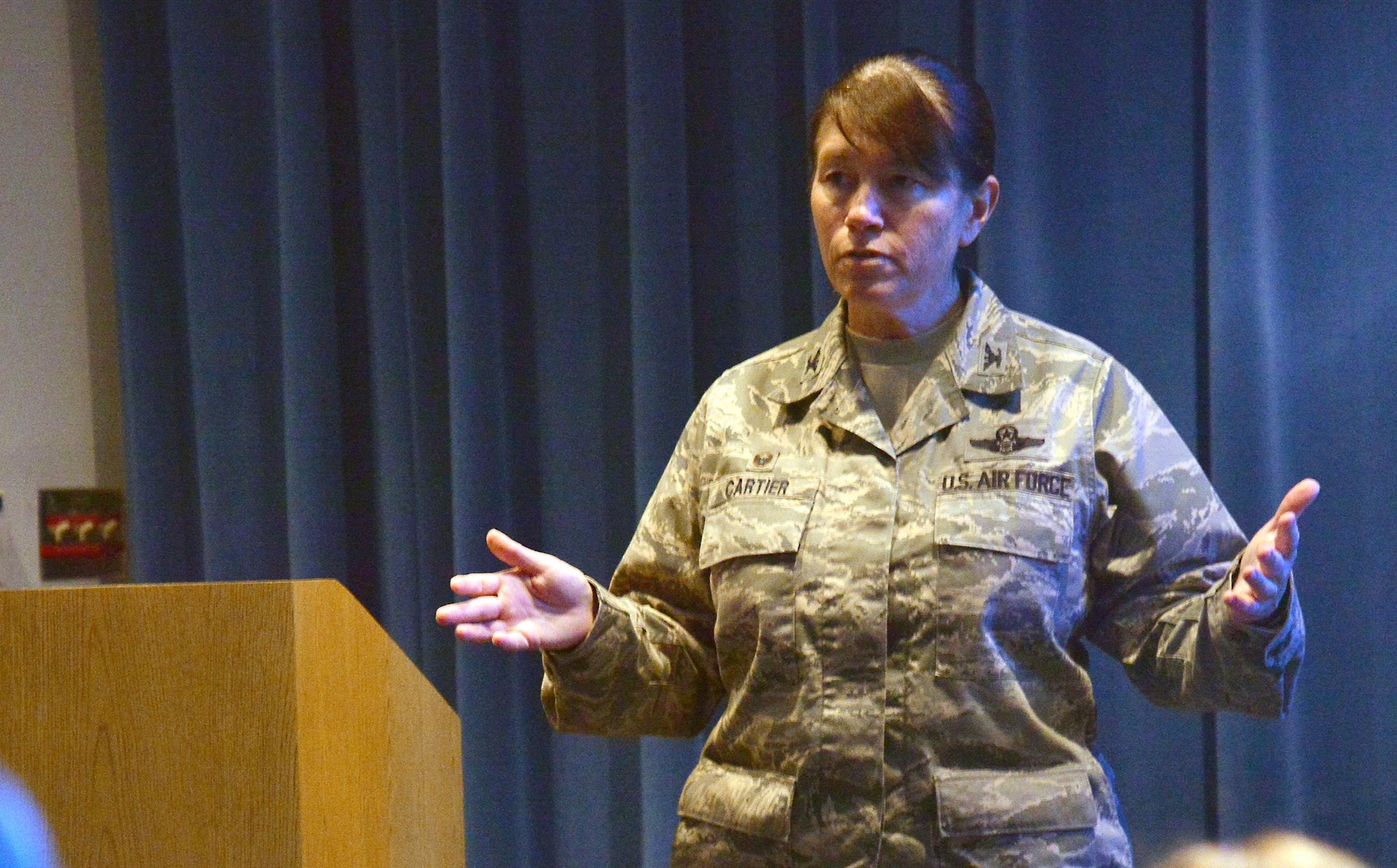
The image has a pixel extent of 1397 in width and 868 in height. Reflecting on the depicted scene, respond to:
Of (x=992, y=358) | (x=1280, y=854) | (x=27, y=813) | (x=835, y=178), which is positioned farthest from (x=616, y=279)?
(x=27, y=813)

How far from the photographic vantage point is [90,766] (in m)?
1.11

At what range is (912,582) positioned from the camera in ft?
4.80

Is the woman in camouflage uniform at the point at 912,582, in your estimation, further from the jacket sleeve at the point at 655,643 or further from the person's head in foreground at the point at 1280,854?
the person's head in foreground at the point at 1280,854

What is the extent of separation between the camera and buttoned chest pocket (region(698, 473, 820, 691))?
149 cm

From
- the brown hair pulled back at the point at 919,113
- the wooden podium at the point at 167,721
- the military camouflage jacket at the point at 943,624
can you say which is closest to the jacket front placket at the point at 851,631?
the military camouflage jacket at the point at 943,624

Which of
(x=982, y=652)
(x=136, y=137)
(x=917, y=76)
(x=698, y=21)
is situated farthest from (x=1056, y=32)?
(x=136, y=137)

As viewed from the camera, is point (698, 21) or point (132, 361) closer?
point (698, 21)

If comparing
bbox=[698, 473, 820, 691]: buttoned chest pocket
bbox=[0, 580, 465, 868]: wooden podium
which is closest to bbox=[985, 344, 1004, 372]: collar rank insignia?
bbox=[698, 473, 820, 691]: buttoned chest pocket

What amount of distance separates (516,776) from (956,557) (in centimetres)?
140

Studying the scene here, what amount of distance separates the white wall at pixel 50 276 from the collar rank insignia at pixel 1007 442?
2.07 m

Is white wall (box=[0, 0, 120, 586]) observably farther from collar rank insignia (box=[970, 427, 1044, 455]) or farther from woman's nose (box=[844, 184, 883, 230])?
collar rank insignia (box=[970, 427, 1044, 455])

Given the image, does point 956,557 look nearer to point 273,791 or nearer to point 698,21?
point 273,791

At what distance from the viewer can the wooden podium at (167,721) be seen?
3.62 ft

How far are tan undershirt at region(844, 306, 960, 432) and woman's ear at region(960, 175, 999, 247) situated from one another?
94mm
